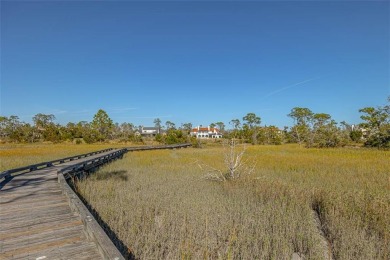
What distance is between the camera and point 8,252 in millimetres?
3027

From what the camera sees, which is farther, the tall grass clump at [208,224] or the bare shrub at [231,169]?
the bare shrub at [231,169]

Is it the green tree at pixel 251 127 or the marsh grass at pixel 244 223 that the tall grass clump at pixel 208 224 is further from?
the green tree at pixel 251 127

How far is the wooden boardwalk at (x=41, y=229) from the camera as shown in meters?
3.02

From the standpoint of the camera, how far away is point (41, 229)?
3781mm

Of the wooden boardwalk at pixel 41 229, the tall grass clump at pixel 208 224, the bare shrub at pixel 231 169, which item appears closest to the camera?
the wooden boardwalk at pixel 41 229

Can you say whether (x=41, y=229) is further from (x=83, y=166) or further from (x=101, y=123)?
(x=101, y=123)

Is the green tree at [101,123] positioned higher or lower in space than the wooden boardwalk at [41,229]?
higher

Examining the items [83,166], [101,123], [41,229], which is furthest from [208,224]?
[101,123]

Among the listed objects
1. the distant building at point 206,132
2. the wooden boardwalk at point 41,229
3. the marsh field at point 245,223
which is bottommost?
the marsh field at point 245,223

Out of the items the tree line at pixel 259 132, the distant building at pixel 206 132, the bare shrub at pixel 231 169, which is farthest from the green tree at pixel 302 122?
the distant building at pixel 206 132

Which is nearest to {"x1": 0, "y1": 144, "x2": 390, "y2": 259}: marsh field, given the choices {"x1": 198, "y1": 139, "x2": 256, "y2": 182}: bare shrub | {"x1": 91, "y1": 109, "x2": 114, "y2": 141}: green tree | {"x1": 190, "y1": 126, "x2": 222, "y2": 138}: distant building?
{"x1": 198, "y1": 139, "x2": 256, "y2": 182}: bare shrub

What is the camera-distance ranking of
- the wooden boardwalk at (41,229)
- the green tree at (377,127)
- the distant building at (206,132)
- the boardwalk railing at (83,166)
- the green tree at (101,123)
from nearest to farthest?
the wooden boardwalk at (41,229) < the boardwalk railing at (83,166) < the green tree at (377,127) < the green tree at (101,123) < the distant building at (206,132)

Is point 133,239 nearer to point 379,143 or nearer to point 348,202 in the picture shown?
point 348,202

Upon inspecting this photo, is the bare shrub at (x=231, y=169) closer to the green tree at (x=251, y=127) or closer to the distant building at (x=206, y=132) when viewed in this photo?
the green tree at (x=251, y=127)
